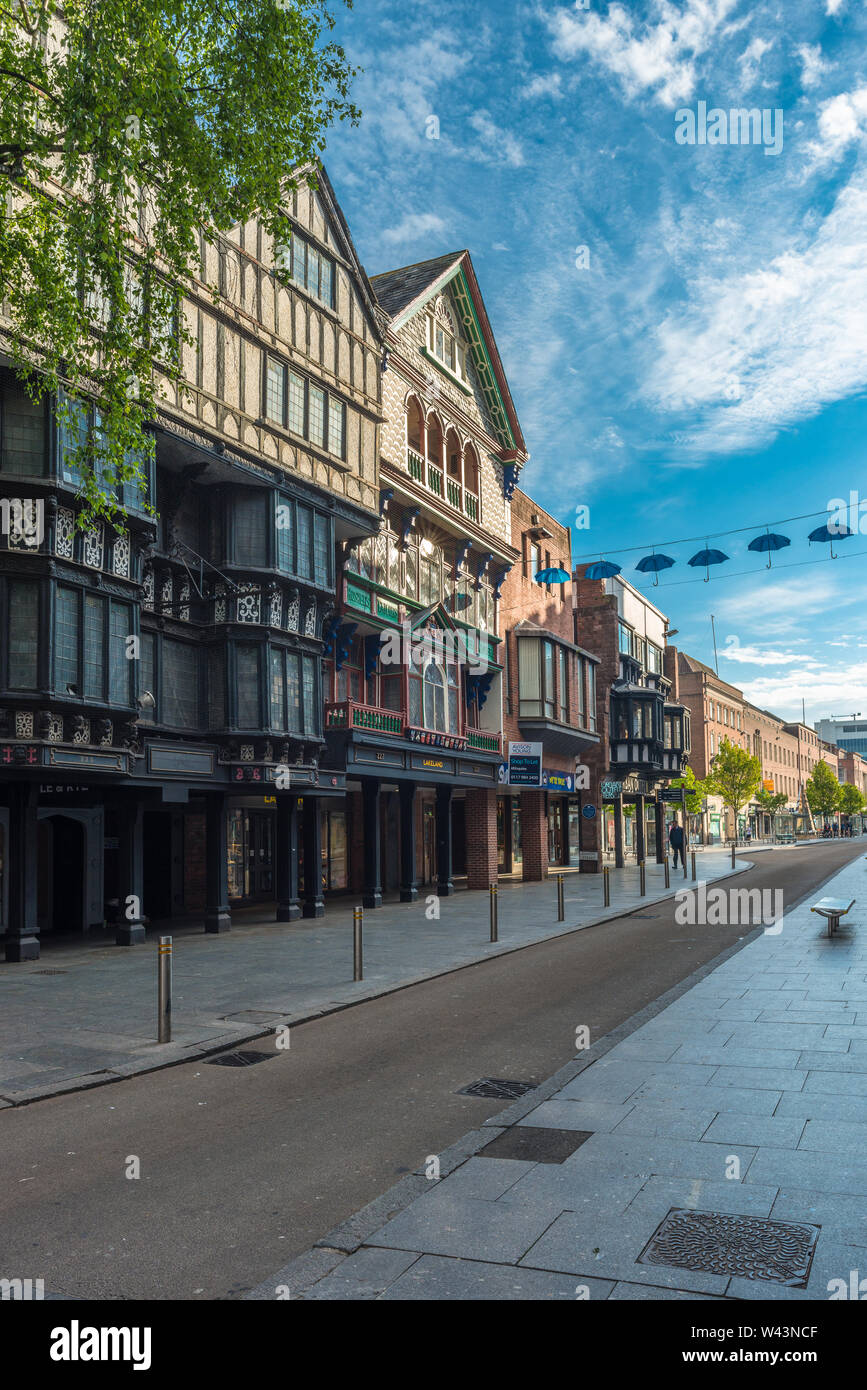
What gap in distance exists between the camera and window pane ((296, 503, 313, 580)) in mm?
21344

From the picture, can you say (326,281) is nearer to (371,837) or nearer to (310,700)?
(310,700)

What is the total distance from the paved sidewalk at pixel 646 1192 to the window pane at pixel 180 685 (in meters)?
12.4

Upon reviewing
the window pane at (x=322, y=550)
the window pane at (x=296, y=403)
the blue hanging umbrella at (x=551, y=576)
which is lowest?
the window pane at (x=322, y=550)

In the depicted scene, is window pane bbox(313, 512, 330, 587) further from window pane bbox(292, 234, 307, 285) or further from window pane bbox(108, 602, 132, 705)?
window pane bbox(108, 602, 132, 705)

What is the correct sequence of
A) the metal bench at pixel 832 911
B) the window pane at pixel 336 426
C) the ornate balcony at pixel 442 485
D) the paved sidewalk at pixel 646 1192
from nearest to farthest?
the paved sidewalk at pixel 646 1192 → the metal bench at pixel 832 911 → the window pane at pixel 336 426 → the ornate balcony at pixel 442 485

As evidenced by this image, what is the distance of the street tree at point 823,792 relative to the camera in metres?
110

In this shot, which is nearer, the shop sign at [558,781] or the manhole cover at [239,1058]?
the manhole cover at [239,1058]

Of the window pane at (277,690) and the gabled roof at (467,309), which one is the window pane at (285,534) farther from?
the gabled roof at (467,309)

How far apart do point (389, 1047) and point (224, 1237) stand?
4817 mm

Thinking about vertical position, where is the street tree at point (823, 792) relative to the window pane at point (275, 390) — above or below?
below

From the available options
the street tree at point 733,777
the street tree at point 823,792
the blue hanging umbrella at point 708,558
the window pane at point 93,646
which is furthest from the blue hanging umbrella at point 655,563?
the street tree at point 823,792

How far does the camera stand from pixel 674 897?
88.9ft

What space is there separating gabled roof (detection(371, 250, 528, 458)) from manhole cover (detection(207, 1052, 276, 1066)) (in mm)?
21559

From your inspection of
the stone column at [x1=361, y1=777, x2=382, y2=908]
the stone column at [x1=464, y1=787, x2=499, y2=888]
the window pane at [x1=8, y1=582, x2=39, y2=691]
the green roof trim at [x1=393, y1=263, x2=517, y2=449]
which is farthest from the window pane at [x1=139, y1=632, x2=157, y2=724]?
the stone column at [x1=464, y1=787, x2=499, y2=888]
